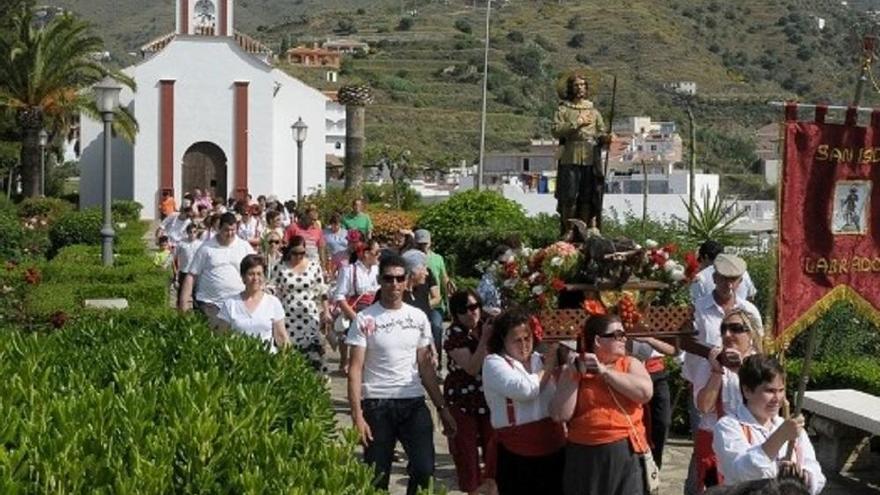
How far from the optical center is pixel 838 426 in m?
9.85

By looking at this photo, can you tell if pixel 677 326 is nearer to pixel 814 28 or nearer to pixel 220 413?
pixel 220 413

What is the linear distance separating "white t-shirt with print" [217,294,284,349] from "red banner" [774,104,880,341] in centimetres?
340

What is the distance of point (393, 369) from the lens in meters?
7.80

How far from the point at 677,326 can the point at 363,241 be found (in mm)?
5671

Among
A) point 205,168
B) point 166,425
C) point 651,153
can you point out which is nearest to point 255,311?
point 166,425

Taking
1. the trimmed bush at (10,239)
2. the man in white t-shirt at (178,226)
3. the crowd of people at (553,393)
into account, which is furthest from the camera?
the trimmed bush at (10,239)

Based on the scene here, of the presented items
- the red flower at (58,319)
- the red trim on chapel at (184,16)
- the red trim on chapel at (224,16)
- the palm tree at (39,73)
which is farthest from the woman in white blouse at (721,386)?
the red trim on chapel at (184,16)

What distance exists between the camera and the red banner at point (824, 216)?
709cm

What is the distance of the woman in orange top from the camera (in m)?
6.61

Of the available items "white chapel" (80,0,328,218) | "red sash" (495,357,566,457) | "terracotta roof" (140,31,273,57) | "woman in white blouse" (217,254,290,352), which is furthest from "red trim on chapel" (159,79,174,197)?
"red sash" (495,357,566,457)

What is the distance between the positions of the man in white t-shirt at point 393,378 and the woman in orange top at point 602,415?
1.29m

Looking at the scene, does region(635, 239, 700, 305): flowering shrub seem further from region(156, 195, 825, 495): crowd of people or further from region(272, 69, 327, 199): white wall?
region(272, 69, 327, 199): white wall

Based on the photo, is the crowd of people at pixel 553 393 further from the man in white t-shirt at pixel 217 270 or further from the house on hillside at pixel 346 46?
the house on hillside at pixel 346 46

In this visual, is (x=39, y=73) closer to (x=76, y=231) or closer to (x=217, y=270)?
(x=76, y=231)
